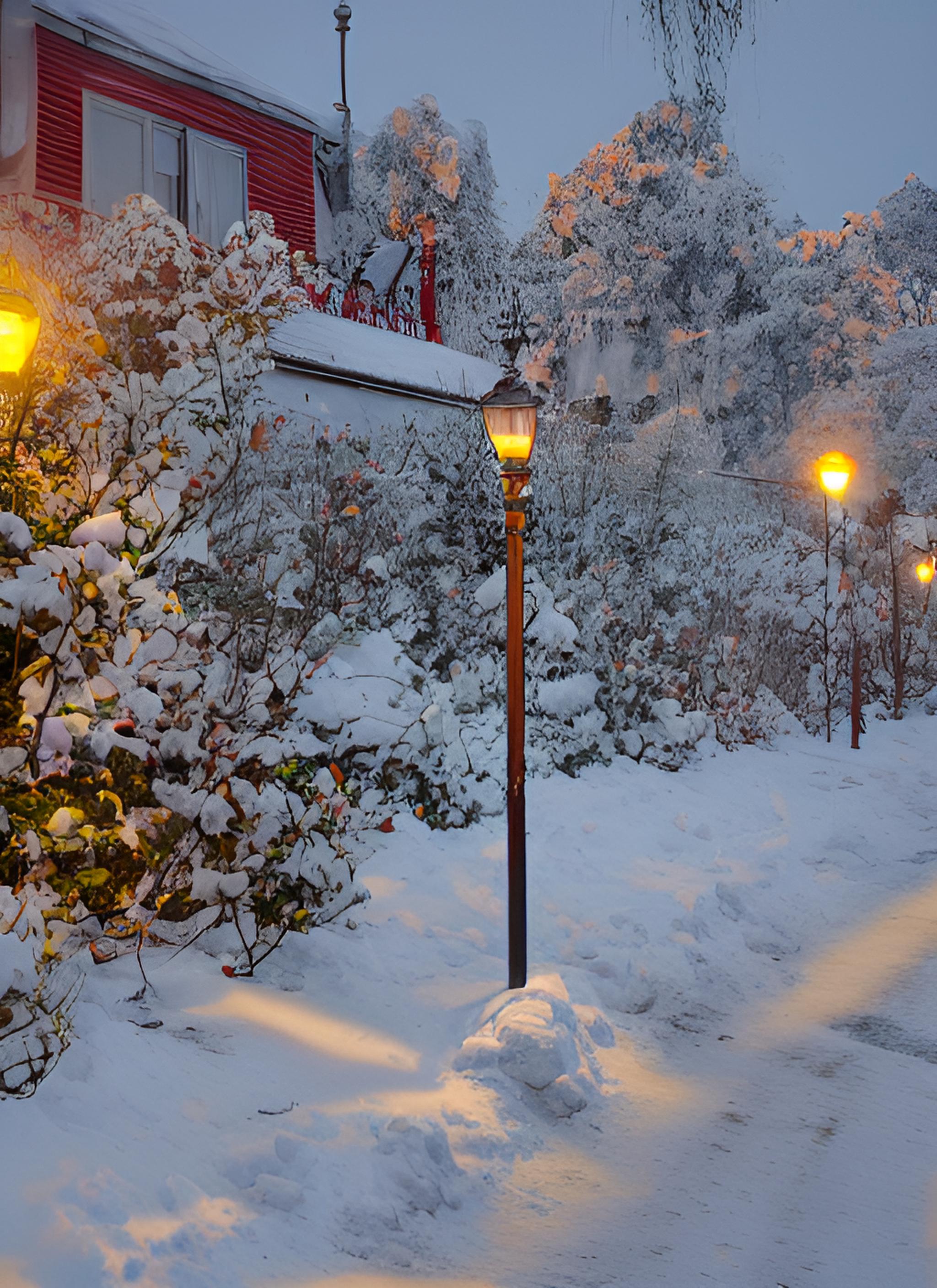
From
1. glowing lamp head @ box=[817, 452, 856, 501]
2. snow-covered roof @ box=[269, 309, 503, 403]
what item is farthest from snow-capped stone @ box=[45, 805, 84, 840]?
glowing lamp head @ box=[817, 452, 856, 501]

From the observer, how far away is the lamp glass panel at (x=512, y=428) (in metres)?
5.43

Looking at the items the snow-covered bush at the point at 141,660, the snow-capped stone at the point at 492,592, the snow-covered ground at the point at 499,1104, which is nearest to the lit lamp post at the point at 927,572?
the snow-capped stone at the point at 492,592

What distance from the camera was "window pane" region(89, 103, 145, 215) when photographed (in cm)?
1296

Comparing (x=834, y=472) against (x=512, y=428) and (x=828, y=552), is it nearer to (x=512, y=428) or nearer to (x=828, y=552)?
(x=828, y=552)

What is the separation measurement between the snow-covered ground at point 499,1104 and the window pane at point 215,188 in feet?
34.3

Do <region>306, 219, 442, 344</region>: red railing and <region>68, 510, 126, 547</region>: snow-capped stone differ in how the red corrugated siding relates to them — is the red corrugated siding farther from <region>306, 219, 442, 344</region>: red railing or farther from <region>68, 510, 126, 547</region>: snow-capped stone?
<region>68, 510, 126, 547</region>: snow-capped stone

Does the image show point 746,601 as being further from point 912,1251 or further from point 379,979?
point 912,1251

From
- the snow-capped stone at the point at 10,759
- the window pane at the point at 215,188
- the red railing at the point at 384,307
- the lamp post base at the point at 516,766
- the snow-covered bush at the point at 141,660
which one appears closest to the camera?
the snow-capped stone at the point at 10,759

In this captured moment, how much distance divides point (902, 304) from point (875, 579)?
19.8 m

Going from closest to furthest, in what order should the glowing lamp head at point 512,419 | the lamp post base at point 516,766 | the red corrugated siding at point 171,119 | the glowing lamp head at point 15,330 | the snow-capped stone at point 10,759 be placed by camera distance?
the snow-capped stone at point 10,759 → the glowing lamp head at point 15,330 → the lamp post base at point 516,766 → the glowing lamp head at point 512,419 → the red corrugated siding at point 171,119

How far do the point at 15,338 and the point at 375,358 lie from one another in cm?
1049

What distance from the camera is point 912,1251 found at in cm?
359

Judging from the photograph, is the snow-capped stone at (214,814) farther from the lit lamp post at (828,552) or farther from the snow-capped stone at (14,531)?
the lit lamp post at (828,552)

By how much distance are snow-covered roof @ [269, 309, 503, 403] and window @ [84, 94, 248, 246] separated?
1.82m
